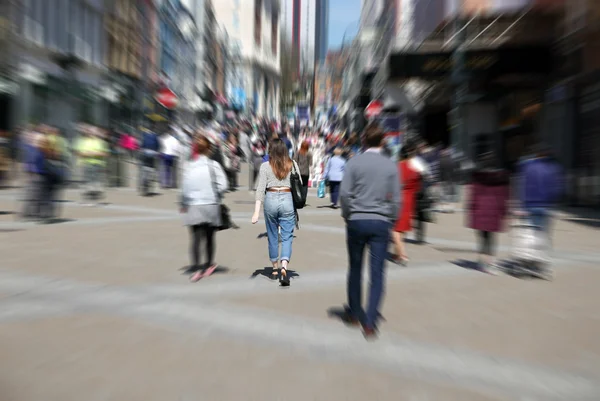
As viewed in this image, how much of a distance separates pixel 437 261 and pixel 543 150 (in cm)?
201

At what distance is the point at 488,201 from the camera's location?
6781 millimetres

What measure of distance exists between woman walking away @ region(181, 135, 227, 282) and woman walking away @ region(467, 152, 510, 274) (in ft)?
10.1

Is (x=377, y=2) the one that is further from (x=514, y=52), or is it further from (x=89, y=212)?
(x=89, y=212)

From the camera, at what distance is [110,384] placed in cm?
321

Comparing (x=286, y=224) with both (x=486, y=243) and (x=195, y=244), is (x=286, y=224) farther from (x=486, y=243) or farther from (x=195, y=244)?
(x=486, y=243)

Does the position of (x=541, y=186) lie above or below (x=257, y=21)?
below

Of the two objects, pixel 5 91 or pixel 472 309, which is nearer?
pixel 472 309

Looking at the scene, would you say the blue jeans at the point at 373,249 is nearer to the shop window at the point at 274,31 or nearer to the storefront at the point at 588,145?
the storefront at the point at 588,145

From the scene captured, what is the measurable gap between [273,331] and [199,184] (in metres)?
2.31

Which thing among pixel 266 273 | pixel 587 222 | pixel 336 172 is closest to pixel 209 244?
pixel 266 273

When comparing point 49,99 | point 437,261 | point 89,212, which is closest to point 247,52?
point 49,99

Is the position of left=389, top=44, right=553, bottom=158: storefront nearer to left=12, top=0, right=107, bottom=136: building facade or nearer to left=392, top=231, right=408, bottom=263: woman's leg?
left=392, top=231, right=408, bottom=263: woman's leg

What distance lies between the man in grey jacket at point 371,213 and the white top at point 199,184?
6.99ft

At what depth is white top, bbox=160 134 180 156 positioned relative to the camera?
16219 mm
